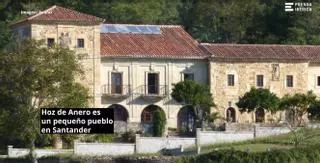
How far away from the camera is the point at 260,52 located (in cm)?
8025

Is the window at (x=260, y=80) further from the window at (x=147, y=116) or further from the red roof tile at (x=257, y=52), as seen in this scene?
the window at (x=147, y=116)

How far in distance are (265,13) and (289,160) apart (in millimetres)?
36036

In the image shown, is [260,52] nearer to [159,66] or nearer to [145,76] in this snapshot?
[159,66]

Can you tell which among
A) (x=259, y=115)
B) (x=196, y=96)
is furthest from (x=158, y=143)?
(x=259, y=115)

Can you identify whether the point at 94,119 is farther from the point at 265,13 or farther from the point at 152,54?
the point at 265,13

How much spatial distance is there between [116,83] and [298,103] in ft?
34.9

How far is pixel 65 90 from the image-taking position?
63.1 meters

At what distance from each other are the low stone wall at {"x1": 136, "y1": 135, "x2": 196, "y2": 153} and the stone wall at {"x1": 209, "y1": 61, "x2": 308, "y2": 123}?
9.77 meters

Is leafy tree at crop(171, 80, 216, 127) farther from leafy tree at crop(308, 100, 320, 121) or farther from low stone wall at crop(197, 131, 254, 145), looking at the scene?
leafy tree at crop(308, 100, 320, 121)

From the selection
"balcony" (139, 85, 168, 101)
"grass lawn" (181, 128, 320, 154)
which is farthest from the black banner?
"balcony" (139, 85, 168, 101)

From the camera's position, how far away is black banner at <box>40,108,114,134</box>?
5328cm

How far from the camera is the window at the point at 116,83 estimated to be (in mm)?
76688

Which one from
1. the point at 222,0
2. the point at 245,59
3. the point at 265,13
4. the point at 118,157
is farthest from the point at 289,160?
the point at 222,0

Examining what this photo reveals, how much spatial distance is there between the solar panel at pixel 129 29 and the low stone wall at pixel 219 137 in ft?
38.8
